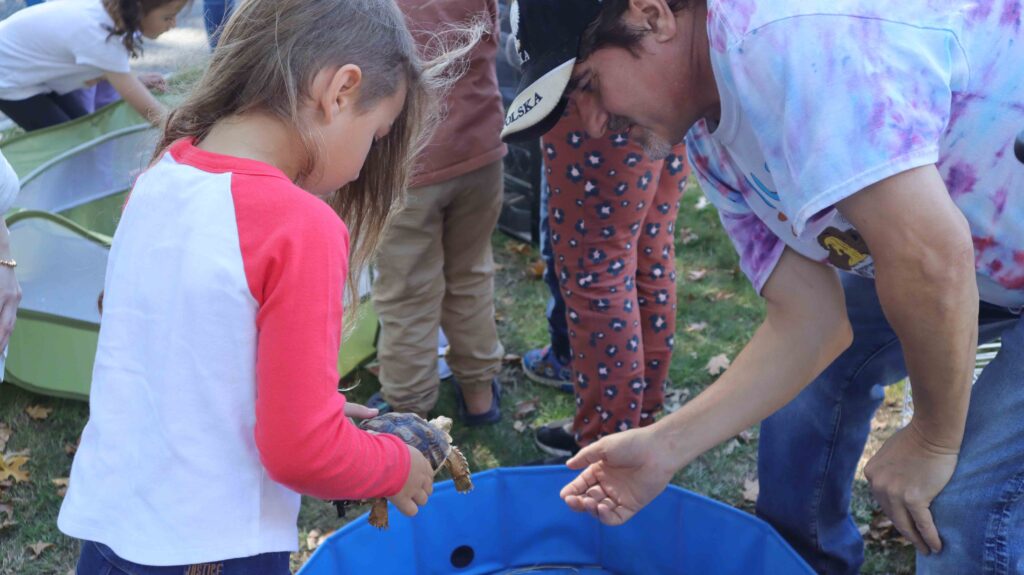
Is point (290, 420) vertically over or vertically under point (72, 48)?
over

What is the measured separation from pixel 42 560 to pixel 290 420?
5.48 feet

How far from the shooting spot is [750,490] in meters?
2.78

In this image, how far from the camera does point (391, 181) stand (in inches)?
68.1

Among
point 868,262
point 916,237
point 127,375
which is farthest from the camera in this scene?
point 868,262

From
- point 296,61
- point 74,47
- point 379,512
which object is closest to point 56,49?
point 74,47

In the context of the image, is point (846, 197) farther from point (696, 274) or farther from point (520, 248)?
point (520, 248)

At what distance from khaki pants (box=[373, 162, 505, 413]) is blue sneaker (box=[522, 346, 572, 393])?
311mm

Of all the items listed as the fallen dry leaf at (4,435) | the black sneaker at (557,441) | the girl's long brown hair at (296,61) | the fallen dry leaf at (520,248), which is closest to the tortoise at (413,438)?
the girl's long brown hair at (296,61)

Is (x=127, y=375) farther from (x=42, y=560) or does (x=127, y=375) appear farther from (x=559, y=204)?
(x=42, y=560)

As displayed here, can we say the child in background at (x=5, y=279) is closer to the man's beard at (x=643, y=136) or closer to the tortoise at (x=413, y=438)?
the tortoise at (x=413, y=438)

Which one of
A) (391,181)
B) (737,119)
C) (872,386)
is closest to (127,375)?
(391,181)

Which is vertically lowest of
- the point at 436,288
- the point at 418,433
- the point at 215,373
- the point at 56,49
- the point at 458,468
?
the point at 436,288

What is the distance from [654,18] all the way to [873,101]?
1.17ft

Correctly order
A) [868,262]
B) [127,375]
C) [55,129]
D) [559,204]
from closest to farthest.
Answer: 1. [127,375]
2. [868,262]
3. [559,204]
4. [55,129]
